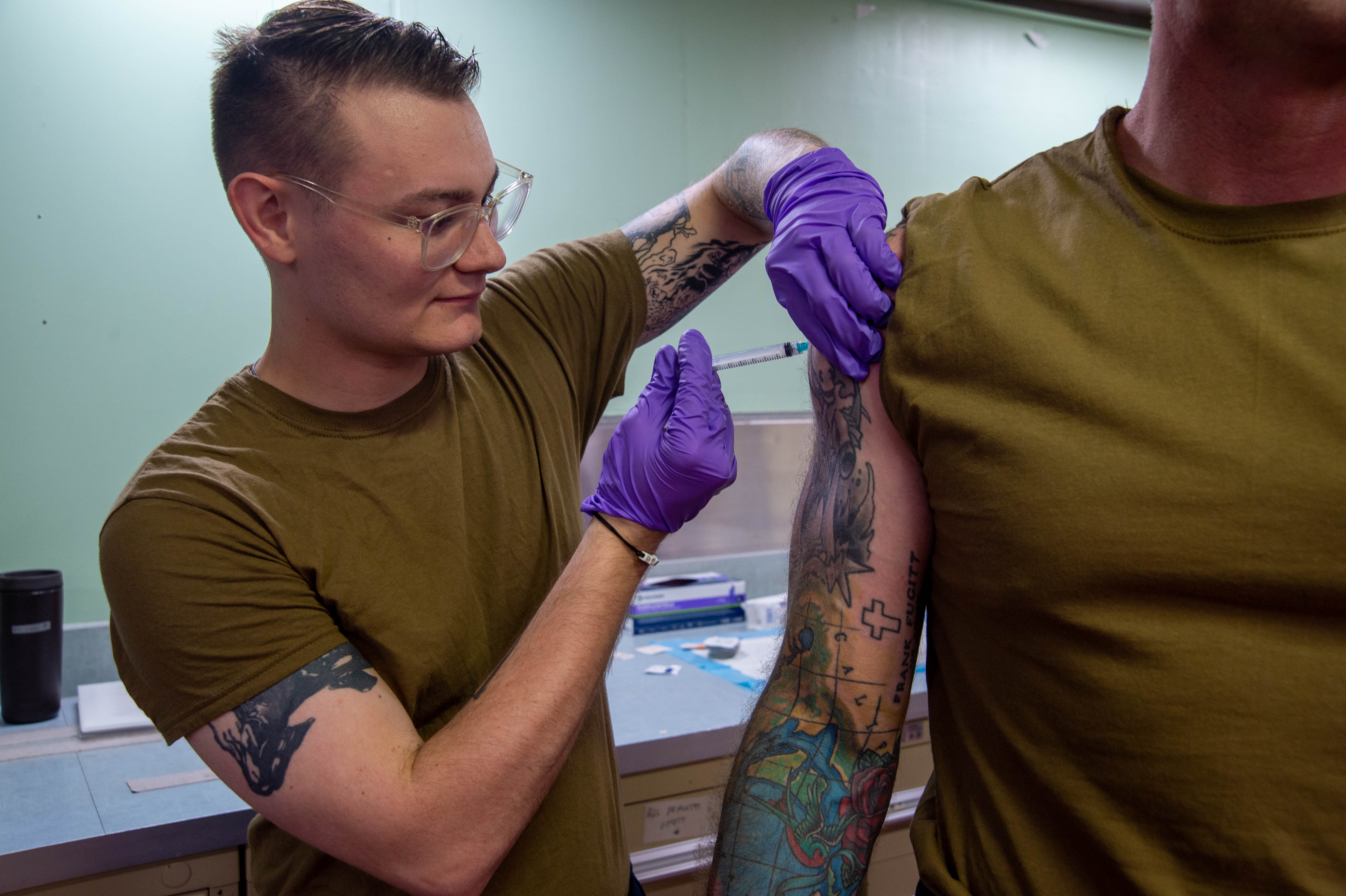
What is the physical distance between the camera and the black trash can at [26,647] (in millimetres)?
1708

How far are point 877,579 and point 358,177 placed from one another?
695mm

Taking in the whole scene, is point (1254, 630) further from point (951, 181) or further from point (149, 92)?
point (951, 181)

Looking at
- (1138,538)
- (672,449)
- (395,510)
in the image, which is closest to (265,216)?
(395,510)

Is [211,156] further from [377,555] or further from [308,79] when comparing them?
[377,555]

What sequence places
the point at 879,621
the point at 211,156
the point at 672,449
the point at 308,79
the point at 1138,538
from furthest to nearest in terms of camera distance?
the point at 211,156
the point at 672,449
the point at 308,79
the point at 879,621
the point at 1138,538

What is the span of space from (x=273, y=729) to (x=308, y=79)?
0.69 metres

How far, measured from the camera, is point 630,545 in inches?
43.1

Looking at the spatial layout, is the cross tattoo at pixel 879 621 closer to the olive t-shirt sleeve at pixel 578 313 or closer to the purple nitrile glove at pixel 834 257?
the purple nitrile glove at pixel 834 257

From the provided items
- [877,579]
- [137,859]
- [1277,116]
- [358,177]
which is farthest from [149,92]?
[1277,116]

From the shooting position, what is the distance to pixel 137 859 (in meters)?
1.26

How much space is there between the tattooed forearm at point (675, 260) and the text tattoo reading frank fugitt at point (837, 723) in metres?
0.54

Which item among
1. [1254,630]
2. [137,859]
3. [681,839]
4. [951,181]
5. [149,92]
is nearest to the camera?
[1254,630]

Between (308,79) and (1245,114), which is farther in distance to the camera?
(308,79)

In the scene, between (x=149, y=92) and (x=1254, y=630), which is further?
(x=149, y=92)
